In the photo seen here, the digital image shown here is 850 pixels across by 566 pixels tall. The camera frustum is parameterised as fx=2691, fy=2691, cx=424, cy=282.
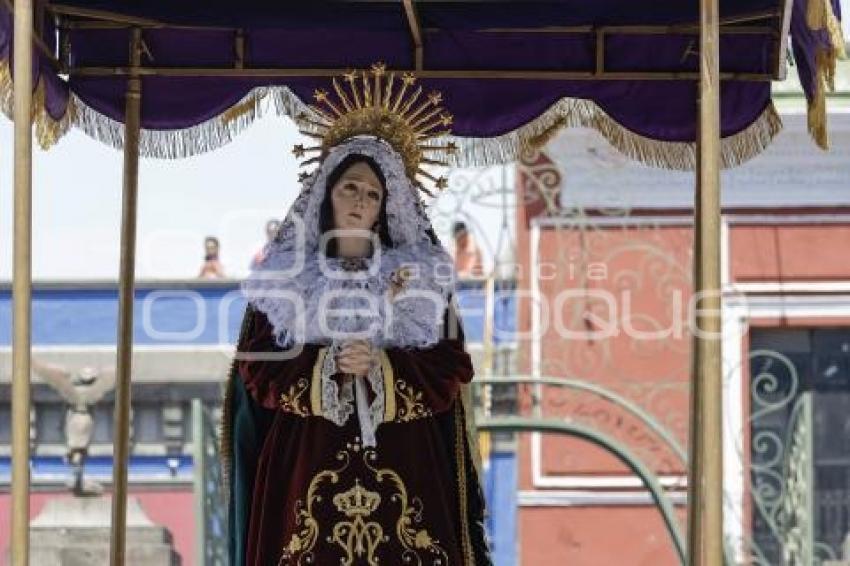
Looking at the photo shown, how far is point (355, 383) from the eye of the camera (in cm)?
769

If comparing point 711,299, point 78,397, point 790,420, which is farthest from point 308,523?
point 78,397

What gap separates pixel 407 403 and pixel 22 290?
1.30m

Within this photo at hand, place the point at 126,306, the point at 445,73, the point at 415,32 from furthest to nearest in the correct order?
the point at 445,73 → the point at 126,306 → the point at 415,32

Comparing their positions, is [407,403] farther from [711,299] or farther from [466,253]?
[466,253]

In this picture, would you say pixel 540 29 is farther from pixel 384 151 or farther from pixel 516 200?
pixel 516 200

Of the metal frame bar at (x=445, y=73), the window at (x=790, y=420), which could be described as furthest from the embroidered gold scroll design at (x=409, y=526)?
the window at (x=790, y=420)

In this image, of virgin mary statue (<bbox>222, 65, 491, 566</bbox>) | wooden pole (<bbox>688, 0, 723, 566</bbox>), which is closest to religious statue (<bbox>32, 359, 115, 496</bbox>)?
virgin mary statue (<bbox>222, 65, 491, 566</bbox>)

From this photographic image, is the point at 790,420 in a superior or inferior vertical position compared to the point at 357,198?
inferior

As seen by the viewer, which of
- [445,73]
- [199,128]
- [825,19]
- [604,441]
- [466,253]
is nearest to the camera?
→ [825,19]

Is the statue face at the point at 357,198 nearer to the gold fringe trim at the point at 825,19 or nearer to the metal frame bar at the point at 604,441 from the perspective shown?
the gold fringe trim at the point at 825,19

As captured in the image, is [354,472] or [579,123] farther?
[579,123]

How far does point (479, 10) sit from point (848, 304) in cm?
730

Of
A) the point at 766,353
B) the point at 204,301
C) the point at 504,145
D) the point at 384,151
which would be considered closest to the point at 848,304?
the point at 766,353

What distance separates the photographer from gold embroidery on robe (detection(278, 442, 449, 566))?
766 centimetres
